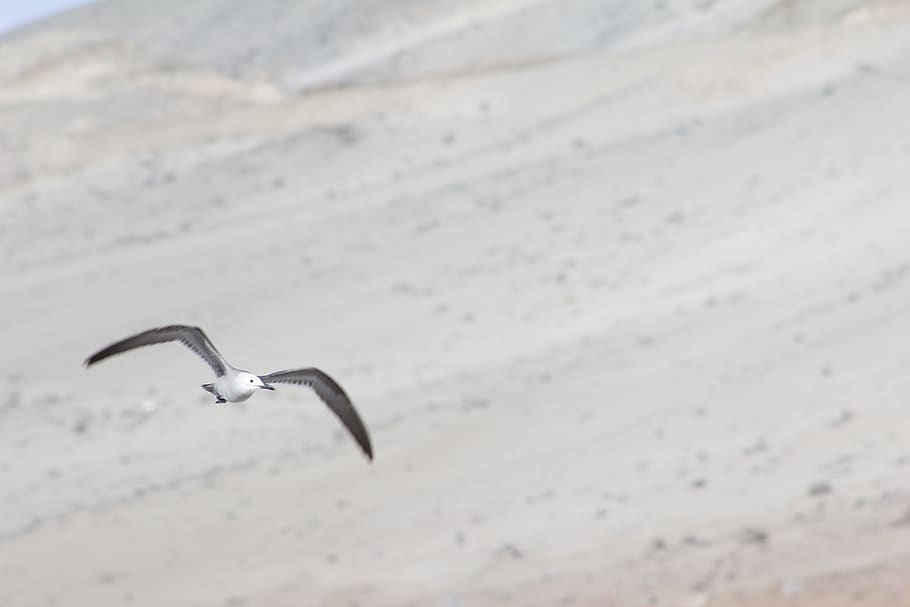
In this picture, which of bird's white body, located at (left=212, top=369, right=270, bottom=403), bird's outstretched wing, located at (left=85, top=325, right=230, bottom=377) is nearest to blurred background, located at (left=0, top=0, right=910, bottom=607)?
bird's outstretched wing, located at (left=85, top=325, right=230, bottom=377)

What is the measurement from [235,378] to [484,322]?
10.3 metres

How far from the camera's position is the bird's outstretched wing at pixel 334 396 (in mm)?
10367

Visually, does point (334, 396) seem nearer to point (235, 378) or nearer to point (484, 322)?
point (235, 378)

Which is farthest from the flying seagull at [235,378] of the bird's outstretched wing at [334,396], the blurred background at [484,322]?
the blurred background at [484,322]

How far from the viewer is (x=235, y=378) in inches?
406

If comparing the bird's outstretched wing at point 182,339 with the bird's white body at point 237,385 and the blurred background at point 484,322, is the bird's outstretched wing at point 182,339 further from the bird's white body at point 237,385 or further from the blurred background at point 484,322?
the blurred background at point 484,322

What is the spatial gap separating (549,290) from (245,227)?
3.37 m

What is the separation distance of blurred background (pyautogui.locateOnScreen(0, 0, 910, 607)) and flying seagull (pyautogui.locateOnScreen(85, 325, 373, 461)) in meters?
4.75

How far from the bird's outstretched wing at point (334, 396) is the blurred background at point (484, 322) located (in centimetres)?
469

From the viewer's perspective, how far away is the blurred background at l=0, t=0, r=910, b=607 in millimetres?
17219

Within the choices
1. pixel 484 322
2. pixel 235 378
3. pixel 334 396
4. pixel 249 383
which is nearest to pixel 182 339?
pixel 235 378

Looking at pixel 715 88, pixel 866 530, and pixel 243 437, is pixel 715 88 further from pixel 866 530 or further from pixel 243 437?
pixel 866 530

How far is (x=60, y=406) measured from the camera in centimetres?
1975

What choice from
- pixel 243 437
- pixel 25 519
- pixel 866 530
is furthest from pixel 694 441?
pixel 25 519
